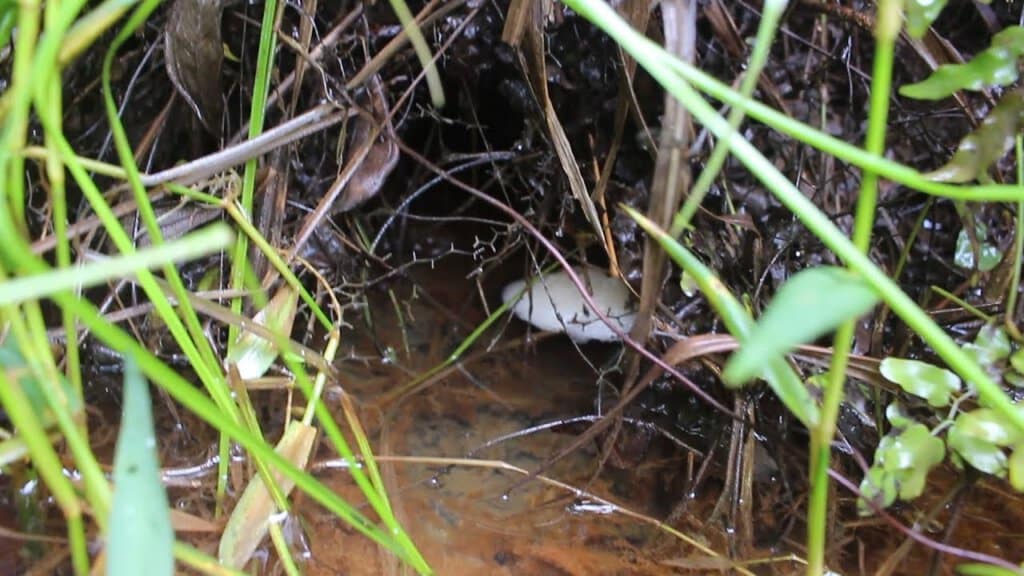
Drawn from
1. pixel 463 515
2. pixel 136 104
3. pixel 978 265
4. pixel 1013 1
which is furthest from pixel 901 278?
pixel 136 104

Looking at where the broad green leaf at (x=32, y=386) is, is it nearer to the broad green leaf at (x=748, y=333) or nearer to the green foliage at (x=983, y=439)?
the broad green leaf at (x=748, y=333)

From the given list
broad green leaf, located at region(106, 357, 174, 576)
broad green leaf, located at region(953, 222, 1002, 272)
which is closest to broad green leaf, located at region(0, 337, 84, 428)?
broad green leaf, located at region(106, 357, 174, 576)

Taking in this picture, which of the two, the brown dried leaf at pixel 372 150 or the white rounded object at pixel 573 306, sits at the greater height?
the brown dried leaf at pixel 372 150

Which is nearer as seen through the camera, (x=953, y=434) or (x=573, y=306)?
(x=953, y=434)

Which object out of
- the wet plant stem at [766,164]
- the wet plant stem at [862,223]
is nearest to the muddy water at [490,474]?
the wet plant stem at [862,223]

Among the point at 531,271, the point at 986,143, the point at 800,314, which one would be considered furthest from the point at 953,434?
the point at 531,271

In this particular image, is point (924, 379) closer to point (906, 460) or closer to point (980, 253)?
point (906, 460)
